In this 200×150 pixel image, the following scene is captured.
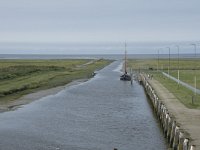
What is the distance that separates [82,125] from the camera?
39781 millimetres

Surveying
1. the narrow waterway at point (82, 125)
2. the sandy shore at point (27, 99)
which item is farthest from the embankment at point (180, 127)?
the sandy shore at point (27, 99)

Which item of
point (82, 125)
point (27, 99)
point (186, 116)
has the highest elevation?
point (186, 116)

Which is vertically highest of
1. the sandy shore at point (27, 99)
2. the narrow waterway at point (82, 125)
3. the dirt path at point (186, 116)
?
the dirt path at point (186, 116)

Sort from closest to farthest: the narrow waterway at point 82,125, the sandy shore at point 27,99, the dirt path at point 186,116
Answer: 1. the dirt path at point 186,116
2. the narrow waterway at point 82,125
3. the sandy shore at point 27,99

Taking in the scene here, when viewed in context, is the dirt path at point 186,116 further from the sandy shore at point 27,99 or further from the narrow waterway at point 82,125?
the sandy shore at point 27,99

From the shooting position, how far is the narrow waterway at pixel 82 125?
105 ft

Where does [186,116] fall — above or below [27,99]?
above

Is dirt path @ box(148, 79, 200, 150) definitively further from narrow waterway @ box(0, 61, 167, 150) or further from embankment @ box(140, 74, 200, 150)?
narrow waterway @ box(0, 61, 167, 150)

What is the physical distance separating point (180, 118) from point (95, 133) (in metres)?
7.21

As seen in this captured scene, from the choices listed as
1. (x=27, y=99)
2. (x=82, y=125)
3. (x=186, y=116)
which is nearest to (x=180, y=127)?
(x=186, y=116)

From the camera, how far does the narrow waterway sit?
31.9 meters

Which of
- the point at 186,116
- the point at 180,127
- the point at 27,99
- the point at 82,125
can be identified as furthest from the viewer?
the point at 27,99

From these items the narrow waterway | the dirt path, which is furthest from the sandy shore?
the dirt path

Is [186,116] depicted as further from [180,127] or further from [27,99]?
[27,99]
